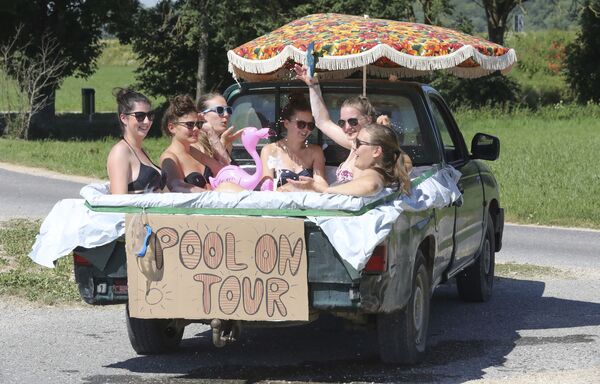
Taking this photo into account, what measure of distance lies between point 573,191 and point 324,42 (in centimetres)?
1161

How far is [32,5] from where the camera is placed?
Result: 40281mm

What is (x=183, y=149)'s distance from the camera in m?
8.38

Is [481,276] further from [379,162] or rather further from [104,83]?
[104,83]

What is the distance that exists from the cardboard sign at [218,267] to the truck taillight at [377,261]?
0.35m

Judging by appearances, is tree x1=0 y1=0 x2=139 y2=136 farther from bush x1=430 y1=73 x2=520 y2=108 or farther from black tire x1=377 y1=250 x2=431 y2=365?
black tire x1=377 y1=250 x2=431 y2=365

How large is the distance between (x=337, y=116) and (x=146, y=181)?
1949 millimetres

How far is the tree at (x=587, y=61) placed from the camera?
55219 millimetres

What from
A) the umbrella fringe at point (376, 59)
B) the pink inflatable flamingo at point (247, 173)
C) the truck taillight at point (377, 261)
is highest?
the umbrella fringe at point (376, 59)

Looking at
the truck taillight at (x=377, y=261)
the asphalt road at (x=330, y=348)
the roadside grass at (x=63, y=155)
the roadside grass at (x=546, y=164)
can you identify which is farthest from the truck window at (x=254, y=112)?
the roadside grass at (x=63, y=155)

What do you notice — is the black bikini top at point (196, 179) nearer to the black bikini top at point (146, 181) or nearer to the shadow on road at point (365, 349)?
the black bikini top at point (146, 181)

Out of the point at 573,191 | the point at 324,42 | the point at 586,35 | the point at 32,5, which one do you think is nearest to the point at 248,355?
the point at 324,42

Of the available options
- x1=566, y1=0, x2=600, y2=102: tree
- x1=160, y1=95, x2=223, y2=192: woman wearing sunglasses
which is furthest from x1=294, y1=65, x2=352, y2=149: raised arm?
x1=566, y1=0, x2=600, y2=102: tree

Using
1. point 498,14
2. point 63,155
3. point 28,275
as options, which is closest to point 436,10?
point 498,14

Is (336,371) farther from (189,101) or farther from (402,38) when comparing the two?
(402,38)
